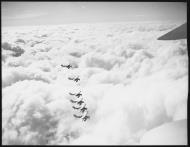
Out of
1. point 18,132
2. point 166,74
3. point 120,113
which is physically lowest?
point 18,132

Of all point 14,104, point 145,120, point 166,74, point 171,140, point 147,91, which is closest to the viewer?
point 171,140

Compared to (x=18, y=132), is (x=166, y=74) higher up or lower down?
higher up

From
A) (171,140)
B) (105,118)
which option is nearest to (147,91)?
(105,118)

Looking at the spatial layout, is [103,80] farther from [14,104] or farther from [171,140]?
[171,140]

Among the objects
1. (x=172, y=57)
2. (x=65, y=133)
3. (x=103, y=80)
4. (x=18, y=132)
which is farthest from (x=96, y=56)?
(x=18, y=132)

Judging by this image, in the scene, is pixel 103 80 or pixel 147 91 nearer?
pixel 147 91

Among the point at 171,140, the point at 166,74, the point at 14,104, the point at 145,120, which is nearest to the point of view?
the point at 171,140

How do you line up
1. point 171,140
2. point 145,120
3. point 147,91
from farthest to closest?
point 145,120 → point 147,91 → point 171,140

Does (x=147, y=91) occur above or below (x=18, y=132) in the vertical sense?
above

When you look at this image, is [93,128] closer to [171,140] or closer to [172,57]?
[172,57]
